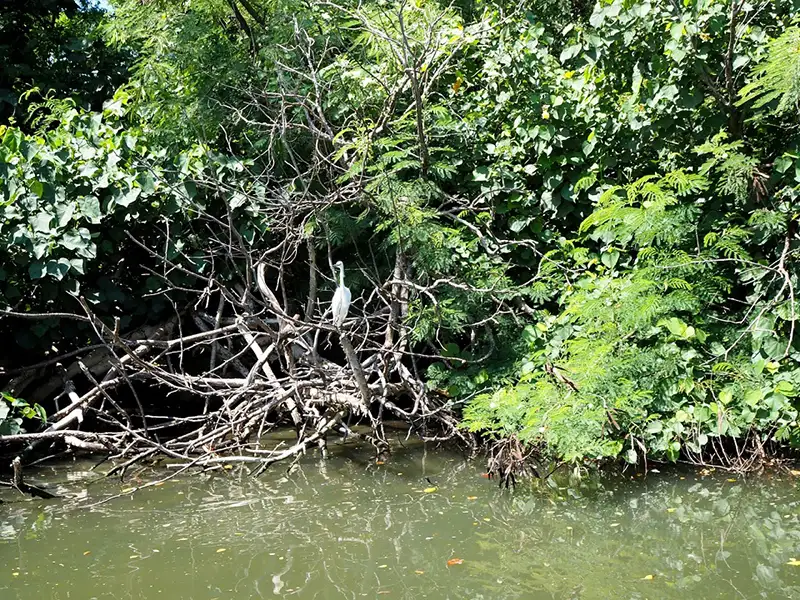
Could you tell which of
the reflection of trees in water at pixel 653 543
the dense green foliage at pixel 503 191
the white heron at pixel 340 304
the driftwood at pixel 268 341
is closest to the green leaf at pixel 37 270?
the dense green foliage at pixel 503 191

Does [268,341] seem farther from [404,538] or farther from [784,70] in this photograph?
[784,70]

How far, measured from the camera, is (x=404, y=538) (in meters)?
4.02

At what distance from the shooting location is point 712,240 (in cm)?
507

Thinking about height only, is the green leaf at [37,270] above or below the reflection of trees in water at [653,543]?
above

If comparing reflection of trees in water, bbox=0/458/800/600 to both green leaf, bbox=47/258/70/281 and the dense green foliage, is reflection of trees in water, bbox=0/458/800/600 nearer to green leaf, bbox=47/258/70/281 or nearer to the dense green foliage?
the dense green foliage

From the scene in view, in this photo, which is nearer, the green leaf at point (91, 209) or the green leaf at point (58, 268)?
the green leaf at point (58, 268)

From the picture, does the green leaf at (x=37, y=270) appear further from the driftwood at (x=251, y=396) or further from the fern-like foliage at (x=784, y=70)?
the fern-like foliage at (x=784, y=70)

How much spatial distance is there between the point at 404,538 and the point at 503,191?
2.80m

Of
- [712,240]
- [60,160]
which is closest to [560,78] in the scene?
[712,240]

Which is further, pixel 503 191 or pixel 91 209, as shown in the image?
pixel 503 191

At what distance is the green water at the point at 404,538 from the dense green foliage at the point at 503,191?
35 cm

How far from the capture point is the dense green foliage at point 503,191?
478cm

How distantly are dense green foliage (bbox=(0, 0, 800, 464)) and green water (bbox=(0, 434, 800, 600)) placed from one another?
0.35 m

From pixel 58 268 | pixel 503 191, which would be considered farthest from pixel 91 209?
pixel 503 191
